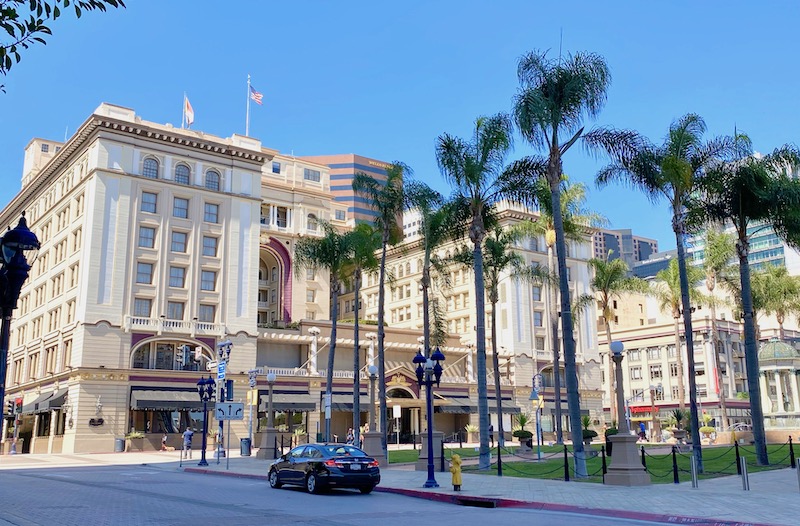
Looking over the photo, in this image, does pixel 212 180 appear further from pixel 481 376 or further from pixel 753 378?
pixel 753 378

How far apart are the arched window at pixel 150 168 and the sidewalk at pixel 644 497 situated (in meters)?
40.5

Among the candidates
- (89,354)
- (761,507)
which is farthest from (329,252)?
(761,507)

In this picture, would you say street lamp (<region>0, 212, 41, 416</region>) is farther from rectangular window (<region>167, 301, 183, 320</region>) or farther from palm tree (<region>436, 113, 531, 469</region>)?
rectangular window (<region>167, 301, 183, 320</region>)

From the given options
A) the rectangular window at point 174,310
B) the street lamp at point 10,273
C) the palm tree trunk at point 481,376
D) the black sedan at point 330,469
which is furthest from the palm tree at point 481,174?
the rectangular window at point 174,310

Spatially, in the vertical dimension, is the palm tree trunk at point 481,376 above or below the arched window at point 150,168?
below

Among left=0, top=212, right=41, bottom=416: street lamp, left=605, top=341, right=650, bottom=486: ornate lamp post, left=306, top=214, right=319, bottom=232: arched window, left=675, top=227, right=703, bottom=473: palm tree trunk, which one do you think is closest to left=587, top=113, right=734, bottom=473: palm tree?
left=675, top=227, right=703, bottom=473: palm tree trunk

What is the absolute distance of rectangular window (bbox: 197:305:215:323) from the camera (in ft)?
194

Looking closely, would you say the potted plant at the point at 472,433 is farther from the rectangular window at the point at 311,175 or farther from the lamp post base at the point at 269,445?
the rectangular window at the point at 311,175

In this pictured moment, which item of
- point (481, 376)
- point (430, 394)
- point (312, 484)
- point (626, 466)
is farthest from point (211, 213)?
point (626, 466)

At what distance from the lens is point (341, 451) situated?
2130cm

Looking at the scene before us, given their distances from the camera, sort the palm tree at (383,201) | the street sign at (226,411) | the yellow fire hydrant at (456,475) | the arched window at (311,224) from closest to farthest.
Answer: the yellow fire hydrant at (456,475), the street sign at (226,411), the palm tree at (383,201), the arched window at (311,224)

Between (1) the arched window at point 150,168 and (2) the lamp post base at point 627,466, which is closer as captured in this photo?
(2) the lamp post base at point 627,466

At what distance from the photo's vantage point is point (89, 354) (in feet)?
172

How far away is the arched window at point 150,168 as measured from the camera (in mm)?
58594
